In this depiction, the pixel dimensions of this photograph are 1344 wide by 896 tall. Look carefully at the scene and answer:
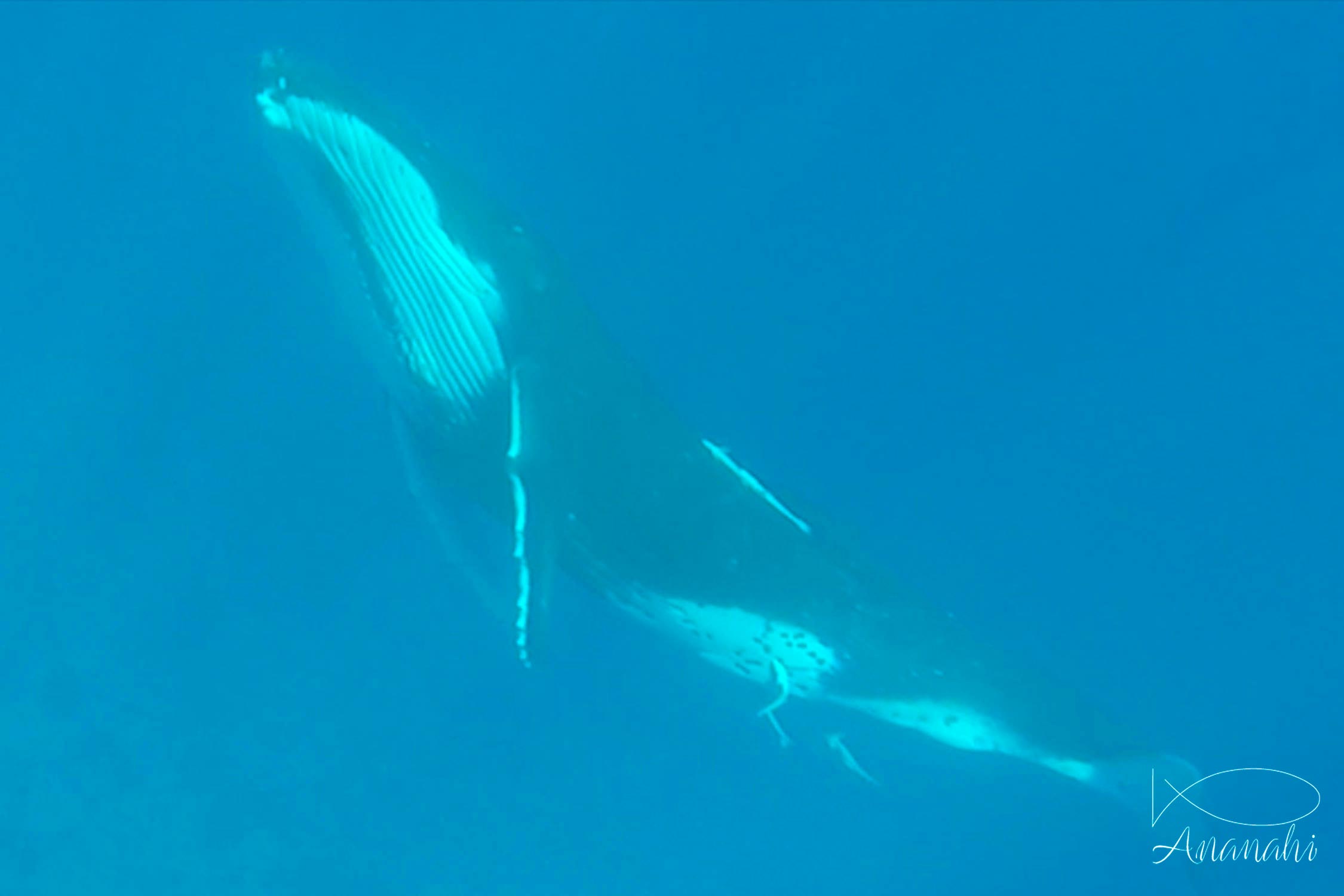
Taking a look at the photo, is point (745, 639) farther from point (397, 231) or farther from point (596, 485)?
point (397, 231)

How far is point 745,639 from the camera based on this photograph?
25.4 feet

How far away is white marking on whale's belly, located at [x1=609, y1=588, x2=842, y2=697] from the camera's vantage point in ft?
24.8

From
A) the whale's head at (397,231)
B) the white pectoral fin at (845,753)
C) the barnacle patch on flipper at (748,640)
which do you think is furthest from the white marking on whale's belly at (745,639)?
the whale's head at (397,231)

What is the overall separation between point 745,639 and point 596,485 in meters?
1.80

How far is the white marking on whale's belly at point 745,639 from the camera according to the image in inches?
298

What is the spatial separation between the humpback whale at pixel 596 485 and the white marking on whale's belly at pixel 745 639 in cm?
2

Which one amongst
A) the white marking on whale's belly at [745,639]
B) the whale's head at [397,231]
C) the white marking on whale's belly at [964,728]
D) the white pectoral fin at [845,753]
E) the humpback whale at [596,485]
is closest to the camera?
the whale's head at [397,231]

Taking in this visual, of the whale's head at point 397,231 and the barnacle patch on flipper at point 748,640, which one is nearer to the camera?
the whale's head at point 397,231

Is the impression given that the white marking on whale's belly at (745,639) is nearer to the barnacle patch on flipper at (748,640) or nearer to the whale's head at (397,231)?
the barnacle patch on flipper at (748,640)

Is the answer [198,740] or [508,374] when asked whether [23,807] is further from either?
[508,374]

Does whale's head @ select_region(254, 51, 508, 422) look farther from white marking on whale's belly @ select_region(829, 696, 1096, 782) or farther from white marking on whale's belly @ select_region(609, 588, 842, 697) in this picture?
white marking on whale's belly @ select_region(829, 696, 1096, 782)

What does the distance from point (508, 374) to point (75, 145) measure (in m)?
7.60

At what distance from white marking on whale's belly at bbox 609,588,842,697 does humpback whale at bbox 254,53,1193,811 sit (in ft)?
0.06

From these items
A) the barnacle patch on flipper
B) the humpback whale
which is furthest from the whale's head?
the barnacle patch on flipper
